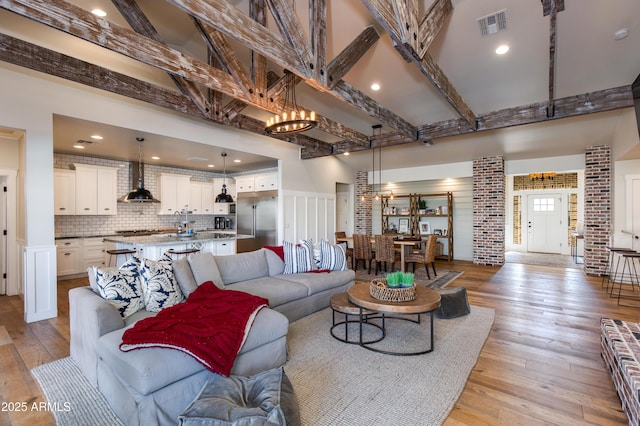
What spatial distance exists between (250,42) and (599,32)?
12.5ft

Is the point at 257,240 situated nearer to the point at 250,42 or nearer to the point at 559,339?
the point at 250,42

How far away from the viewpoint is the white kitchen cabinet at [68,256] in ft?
19.8

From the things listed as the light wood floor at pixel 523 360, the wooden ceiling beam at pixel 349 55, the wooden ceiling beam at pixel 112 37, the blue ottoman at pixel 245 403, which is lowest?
the light wood floor at pixel 523 360

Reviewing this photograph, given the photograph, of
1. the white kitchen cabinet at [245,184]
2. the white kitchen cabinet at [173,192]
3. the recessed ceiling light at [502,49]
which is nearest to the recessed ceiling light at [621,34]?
the recessed ceiling light at [502,49]

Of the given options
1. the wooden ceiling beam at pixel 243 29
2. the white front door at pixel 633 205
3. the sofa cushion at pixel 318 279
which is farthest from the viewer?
the white front door at pixel 633 205

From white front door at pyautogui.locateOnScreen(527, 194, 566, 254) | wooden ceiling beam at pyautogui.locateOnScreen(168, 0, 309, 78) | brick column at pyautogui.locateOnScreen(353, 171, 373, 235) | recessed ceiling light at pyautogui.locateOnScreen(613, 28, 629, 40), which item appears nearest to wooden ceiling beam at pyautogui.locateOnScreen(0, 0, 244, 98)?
wooden ceiling beam at pyautogui.locateOnScreen(168, 0, 309, 78)

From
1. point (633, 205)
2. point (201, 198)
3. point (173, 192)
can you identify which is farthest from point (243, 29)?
point (633, 205)

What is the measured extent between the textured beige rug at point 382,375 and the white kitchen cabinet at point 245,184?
4888 millimetres

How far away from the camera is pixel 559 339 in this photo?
10.3 ft

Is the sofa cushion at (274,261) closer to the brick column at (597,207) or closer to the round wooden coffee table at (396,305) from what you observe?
the round wooden coffee table at (396,305)

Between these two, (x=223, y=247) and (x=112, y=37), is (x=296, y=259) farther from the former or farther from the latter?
(x=112, y=37)

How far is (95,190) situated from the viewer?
6516mm

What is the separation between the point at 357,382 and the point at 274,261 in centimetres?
219

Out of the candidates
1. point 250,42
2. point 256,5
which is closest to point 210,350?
point 250,42
